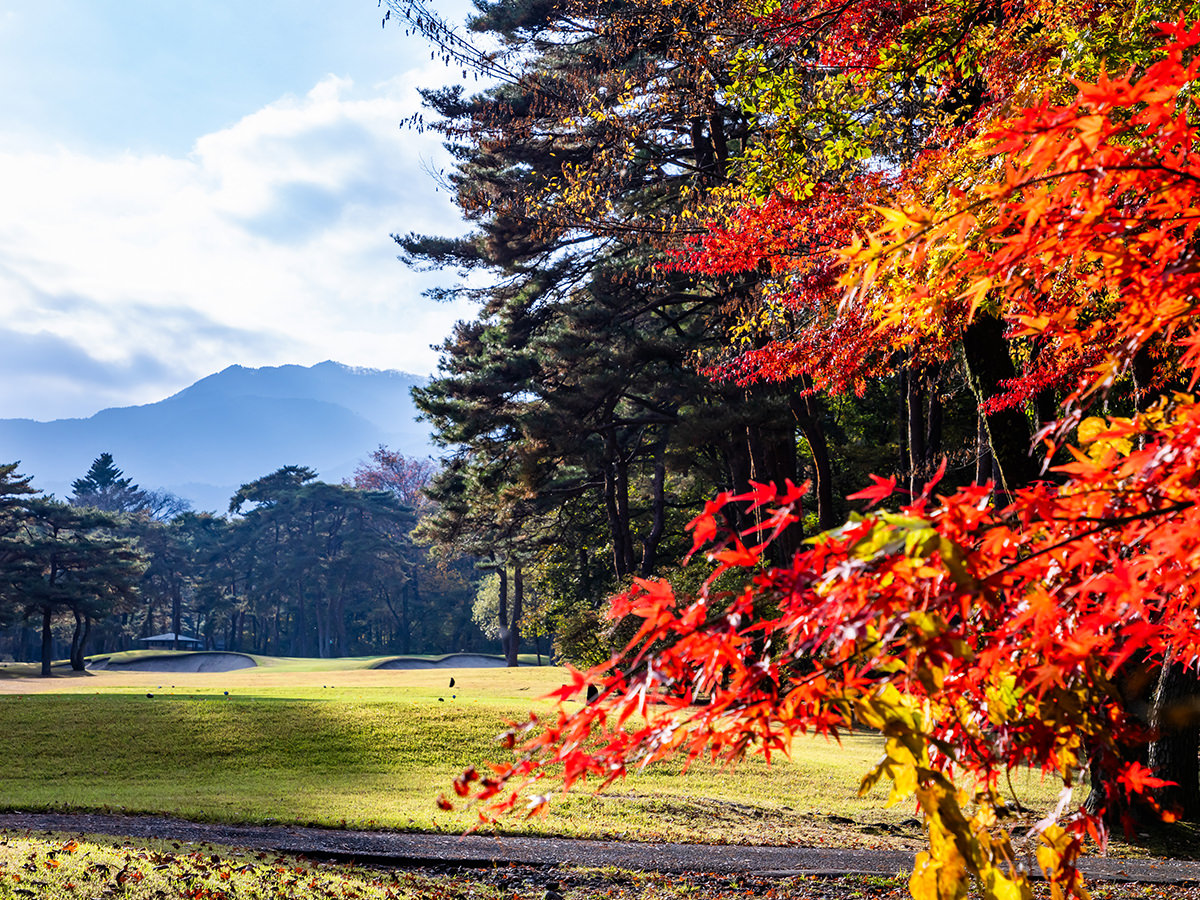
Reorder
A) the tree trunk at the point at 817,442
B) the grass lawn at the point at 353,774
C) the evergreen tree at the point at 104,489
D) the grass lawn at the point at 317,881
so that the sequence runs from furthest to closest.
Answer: the evergreen tree at the point at 104,489, the tree trunk at the point at 817,442, the grass lawn at the point at 353,774, the grass lawn at the point at 317,881

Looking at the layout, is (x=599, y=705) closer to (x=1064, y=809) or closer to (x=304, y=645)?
(x=1064, y=809)

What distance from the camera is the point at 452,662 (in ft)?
167

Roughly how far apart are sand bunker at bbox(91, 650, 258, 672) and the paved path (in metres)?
40.8

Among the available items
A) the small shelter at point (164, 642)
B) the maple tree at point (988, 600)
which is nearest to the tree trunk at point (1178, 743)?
the maple tree at point (988, 600)

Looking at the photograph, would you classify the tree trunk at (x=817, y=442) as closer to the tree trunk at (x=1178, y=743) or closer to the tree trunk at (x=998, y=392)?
the tree trunk at (x=1178, y=743)

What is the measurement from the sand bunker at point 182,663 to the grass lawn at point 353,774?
3046 centimetres

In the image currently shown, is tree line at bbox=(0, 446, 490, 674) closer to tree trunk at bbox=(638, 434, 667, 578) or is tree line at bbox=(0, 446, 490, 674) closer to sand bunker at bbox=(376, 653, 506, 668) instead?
sand bunker at bbox=(376, 653, 506, 668)

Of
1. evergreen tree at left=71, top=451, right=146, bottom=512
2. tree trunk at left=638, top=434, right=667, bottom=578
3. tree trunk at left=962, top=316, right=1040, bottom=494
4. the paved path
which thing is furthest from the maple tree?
evergreen tree at left=71, top=451, right=146, bottom=512

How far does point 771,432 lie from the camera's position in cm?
1817

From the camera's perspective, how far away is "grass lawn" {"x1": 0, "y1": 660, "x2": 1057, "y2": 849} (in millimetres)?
10023

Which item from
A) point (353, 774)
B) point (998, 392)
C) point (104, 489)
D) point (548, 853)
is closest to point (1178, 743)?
point (998, 392)

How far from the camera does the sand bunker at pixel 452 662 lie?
49.2 meters

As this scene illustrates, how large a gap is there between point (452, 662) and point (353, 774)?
3859cm

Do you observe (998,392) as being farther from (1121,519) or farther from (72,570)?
(72,570)
